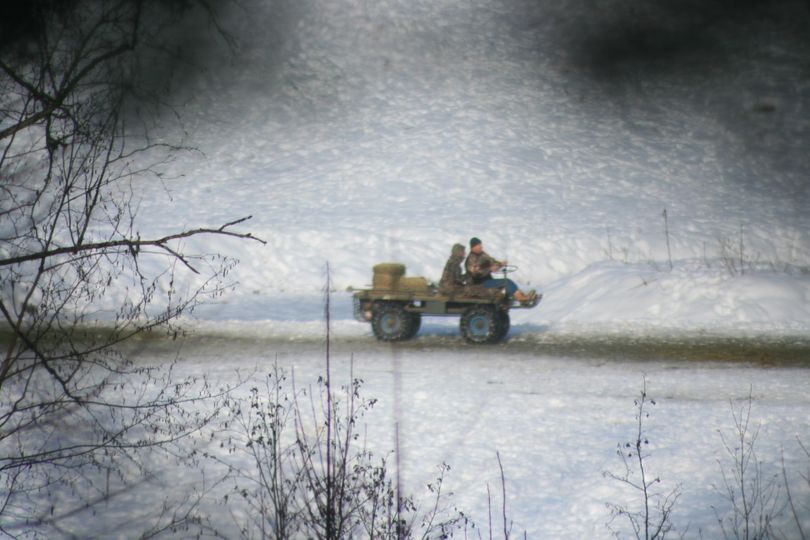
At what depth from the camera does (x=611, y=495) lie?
738 cm

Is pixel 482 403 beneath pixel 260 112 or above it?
beneath

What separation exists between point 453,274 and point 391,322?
1.18 meters

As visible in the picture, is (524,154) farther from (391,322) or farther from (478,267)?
(391,322)

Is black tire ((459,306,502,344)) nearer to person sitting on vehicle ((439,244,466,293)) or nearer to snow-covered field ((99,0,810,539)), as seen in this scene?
snow-covered field ((99,0,810,539))

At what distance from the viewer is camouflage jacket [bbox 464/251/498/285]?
12563 mm

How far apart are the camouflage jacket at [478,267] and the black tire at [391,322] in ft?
3.66

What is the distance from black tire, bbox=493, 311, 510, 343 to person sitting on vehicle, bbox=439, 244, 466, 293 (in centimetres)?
71

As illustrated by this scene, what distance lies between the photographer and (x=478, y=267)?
495 inches

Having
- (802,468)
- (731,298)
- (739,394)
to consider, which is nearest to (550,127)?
(731,298)

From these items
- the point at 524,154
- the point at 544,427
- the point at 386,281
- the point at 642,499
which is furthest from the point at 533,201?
the point at 642,499

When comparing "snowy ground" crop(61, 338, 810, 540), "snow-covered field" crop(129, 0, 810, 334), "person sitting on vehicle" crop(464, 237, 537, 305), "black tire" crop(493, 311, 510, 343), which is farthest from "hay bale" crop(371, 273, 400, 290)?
"snow-covered field" crop(129, 0, 810, 334)

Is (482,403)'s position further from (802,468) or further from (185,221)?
(185,221)

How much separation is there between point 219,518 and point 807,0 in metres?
34.9

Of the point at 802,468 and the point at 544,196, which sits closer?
the point at 802,468
